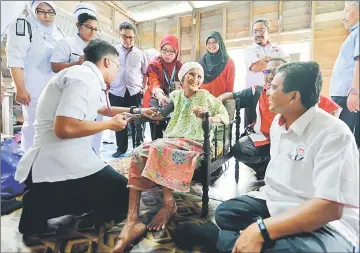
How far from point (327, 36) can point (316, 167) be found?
404cm

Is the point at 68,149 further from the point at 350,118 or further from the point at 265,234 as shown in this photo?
the point at 350,118

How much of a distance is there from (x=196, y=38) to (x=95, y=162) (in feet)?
12.2

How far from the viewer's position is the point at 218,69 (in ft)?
8.23

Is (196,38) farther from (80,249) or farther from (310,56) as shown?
(80,249)

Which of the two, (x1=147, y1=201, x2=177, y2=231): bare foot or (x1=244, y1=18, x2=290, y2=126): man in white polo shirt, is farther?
(x1=244, y1=18, x2=290, y2=126): man in white polo shirt

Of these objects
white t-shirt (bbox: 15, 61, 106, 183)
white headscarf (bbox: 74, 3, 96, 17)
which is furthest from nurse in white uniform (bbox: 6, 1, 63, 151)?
white t-shirt (bbox: 15, 61, 106, 183)

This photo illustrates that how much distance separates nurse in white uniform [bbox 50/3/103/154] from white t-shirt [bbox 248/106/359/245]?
186 cm

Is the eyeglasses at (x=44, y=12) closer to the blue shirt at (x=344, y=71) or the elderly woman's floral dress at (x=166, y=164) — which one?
the elderly woman's floral dress at (x=166, y=164)

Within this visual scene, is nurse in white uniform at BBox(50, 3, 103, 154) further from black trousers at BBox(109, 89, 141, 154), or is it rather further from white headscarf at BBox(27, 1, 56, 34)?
black trousers at BBox(109, 89, 141, 154)

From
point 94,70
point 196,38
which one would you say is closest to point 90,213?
point 94,70

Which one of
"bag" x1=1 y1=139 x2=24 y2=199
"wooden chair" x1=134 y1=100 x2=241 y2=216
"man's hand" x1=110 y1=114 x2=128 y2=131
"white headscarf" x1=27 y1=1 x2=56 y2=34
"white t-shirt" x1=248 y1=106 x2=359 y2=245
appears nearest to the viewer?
"white t-shirt" x1=248 y1=106 x2=359 y2=245

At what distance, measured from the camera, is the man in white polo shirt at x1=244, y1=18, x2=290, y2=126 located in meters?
2.49

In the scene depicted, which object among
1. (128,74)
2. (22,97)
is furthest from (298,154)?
(128,74)

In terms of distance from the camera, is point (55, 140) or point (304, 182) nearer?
point (304, 182)
